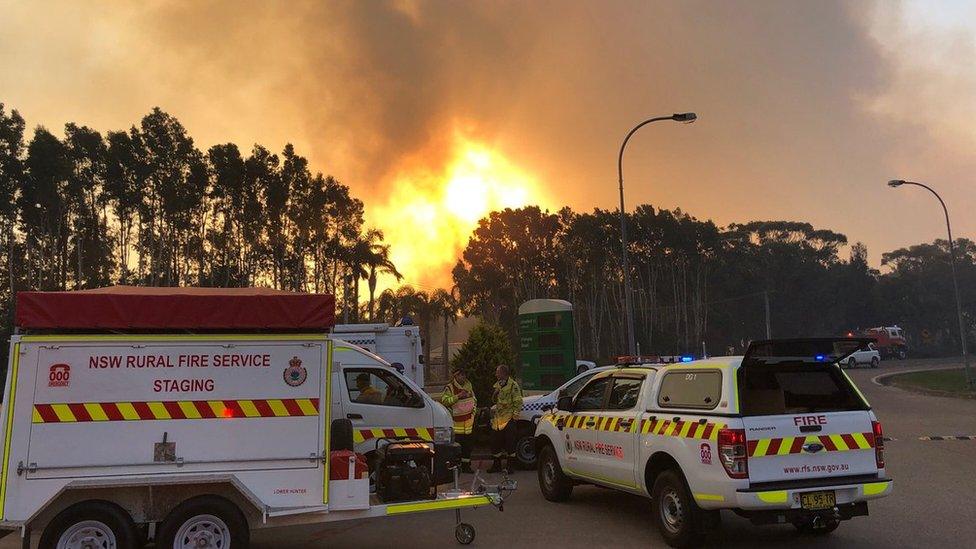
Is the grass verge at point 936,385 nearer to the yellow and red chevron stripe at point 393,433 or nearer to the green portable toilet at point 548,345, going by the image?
the green portable toilet at point 548,345

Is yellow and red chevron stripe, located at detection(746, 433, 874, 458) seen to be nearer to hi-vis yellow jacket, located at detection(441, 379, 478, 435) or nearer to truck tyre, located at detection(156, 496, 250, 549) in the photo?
truck tyre, located at detection(156, 496, 250, 549)

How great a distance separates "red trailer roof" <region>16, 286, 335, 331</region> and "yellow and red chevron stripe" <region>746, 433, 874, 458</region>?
13.4 ft

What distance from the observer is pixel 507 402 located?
11039mm

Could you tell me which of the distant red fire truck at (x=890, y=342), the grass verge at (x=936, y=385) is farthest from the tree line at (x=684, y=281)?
the grass verge at (x=936, y=385)

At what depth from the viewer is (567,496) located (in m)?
8.82

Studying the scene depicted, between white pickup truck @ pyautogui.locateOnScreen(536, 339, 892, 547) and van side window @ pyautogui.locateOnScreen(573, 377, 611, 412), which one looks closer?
white pickup truck @ pyautogui.locateOnScreen(536, 339, 892, 547)

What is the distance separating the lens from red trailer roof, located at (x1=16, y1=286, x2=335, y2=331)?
5383 mm

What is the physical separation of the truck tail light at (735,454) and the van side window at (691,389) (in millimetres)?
430

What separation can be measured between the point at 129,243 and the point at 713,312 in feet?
194

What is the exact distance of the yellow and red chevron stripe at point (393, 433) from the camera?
9.14 meters

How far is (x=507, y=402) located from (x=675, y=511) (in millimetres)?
4890

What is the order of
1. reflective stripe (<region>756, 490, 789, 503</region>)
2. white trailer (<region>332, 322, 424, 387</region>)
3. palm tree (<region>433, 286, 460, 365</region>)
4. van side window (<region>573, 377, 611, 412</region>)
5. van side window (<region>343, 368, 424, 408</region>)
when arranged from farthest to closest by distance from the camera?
1. palm tree (<region>433, 286, 460, 365</region>)
2. white trailer (<region>332, 322, 424, 387</region>)
3. van side window (<region>343, 368, 424, 408</region>)
4. van side window (<region>573, 377, 611, 412</region>)
5. reflective stripe (<region>756, 490, 789, 503</region>)

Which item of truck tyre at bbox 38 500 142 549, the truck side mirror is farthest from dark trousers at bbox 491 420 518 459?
truck tyre at bbox 38 500 142 549

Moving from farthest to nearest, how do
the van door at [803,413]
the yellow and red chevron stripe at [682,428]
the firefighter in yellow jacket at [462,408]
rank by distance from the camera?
the firefighter in yellow jacket at [462,408] → the yellow and red chevron stripe at [682,428] → the van door at [803,413]
